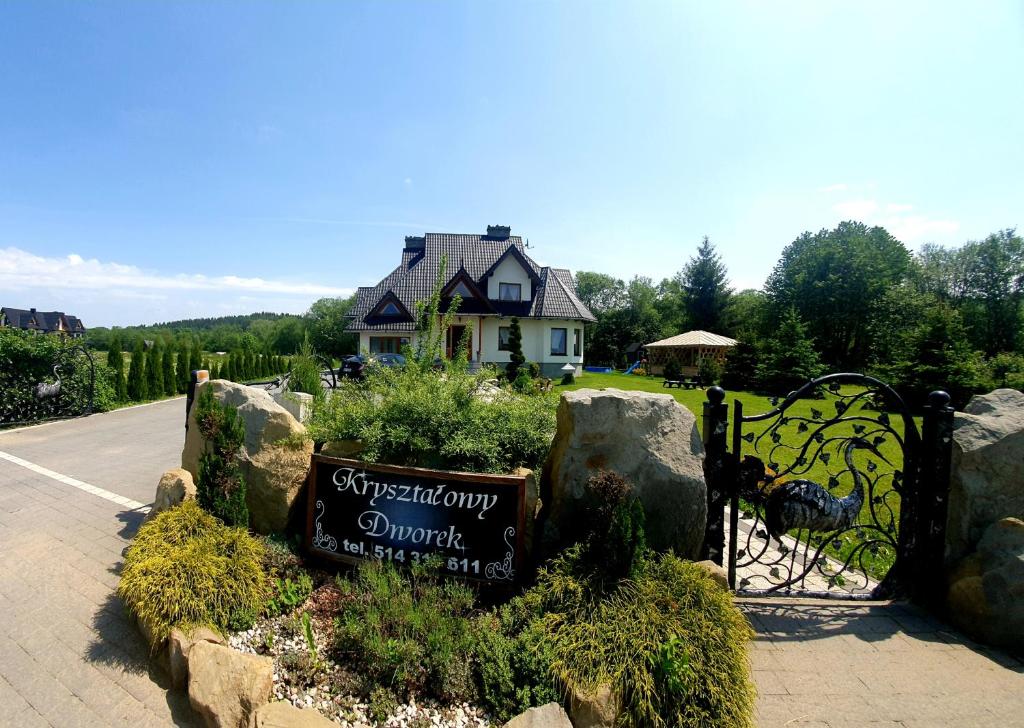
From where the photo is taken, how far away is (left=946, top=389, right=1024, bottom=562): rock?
329 cm

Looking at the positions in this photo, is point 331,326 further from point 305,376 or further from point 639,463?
point 639,463

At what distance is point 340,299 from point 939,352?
50.1 m

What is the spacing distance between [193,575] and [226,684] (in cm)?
89

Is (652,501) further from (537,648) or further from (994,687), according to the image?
(994,687)

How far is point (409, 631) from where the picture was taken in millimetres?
2725

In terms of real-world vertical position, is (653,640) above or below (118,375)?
below

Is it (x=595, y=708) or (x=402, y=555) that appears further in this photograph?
(x=402, y=555)

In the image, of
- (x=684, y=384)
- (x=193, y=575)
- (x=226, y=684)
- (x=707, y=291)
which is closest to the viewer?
(x=226, y=684)

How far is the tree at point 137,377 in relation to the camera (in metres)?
15.3

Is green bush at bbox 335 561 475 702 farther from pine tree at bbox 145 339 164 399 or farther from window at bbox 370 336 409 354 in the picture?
window at bbox 370 336 409 354

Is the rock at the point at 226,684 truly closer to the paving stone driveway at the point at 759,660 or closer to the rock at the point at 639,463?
the paving stone driveway at the point at 759,660

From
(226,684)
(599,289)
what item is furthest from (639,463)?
(599,289)

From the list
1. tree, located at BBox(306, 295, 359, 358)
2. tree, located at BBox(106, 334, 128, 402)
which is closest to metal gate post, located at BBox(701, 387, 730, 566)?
tree, located at BBox(106, 334, 128, 402)

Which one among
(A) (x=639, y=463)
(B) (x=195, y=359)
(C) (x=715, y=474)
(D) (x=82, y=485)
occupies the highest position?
(A) (x=639, y=463)
